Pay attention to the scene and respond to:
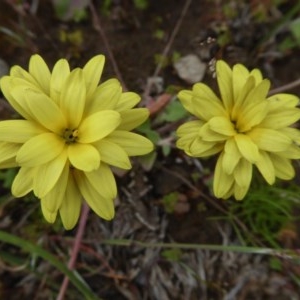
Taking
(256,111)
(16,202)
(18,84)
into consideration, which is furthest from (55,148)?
(16,202)

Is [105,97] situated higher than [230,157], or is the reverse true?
[105,97]

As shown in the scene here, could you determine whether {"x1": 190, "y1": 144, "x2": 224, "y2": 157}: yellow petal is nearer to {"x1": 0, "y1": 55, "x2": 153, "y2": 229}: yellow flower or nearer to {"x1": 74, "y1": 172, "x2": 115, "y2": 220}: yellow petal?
{"x1": 0, "y1": 55, "x2": 153, "y2": 229}: yellow flower

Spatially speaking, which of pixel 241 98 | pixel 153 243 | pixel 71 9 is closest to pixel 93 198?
pixel 241 98

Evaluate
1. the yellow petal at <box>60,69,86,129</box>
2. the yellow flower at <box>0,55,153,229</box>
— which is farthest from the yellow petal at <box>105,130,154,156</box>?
the yellow petal at <box>60,69,86,129</box>

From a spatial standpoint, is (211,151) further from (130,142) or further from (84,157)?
(84,157)

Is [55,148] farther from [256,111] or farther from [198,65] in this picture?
[198,65]
